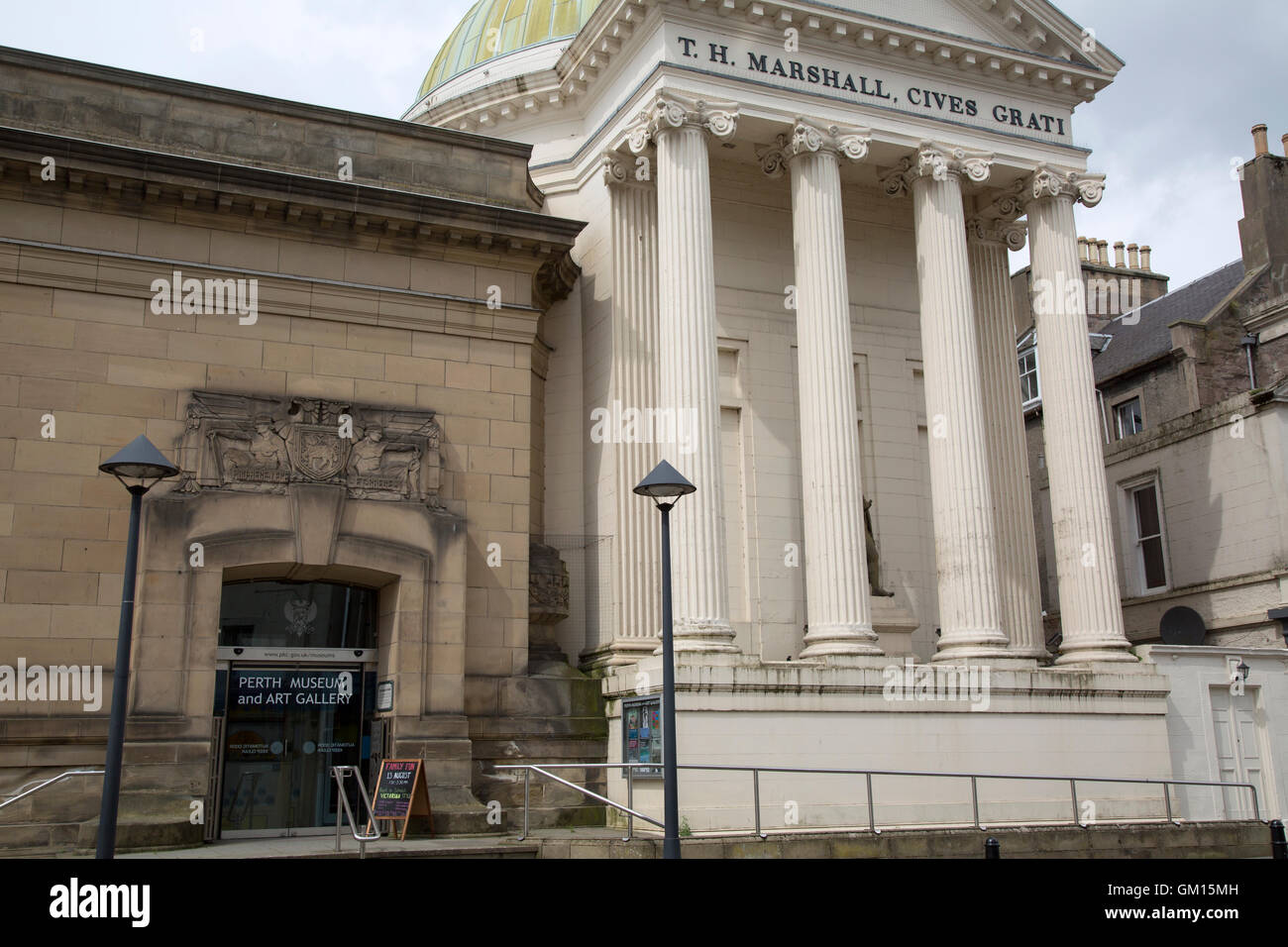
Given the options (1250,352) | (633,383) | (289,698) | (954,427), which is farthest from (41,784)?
(1250,352)

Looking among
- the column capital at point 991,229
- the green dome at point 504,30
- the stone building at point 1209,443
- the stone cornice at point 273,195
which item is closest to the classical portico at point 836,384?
the column capital at point 991,229

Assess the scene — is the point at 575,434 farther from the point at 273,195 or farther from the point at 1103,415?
the point at 1103,415

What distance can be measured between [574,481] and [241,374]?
652cm

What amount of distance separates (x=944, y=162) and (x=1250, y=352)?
14302 millimetres

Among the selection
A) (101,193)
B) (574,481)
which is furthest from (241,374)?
(574,481)

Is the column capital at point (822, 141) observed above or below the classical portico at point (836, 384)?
above

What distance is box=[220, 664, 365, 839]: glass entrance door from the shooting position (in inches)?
695

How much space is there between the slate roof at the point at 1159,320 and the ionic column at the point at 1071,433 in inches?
394

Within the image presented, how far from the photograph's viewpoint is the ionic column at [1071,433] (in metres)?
21.2

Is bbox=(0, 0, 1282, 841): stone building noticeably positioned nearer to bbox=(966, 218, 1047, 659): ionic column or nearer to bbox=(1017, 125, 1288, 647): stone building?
bbox=(966, 218, 1047, 659): ionic column

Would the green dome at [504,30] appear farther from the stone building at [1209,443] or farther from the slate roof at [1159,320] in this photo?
the stone building at [1209,443]

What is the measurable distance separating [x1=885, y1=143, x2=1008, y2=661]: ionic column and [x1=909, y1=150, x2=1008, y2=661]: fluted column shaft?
0.02 meters

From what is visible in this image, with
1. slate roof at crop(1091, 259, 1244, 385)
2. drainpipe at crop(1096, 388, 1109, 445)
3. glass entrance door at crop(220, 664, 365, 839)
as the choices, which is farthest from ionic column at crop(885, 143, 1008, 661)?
drainpipe at crop(1096, 388, 1109, 445)

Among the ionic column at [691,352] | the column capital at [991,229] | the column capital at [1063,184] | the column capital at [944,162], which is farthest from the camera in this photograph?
the column capital at [991,229]
